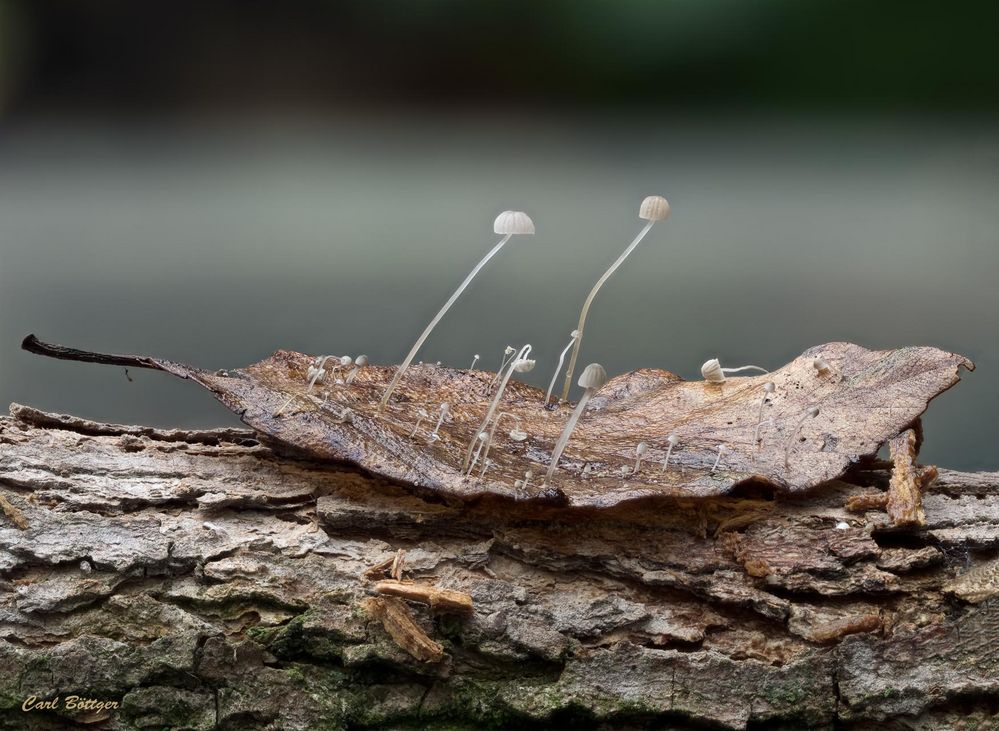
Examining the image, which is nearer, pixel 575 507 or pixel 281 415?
pixel 575 507

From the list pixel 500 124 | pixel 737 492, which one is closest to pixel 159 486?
pixel 737 492

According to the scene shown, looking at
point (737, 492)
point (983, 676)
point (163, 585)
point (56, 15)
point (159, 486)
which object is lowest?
point (163, 585)

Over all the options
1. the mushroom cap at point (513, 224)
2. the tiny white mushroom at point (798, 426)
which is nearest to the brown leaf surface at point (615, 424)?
the tiny white mushroom at point (798, 426)

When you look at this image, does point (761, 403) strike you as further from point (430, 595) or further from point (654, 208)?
point (430, 595)

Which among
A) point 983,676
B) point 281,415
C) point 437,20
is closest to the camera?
point 983,676

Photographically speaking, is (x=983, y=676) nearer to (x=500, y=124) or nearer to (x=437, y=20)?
(x=500, y=124)

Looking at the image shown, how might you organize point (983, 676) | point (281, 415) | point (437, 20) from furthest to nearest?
1. point (437, 20)
2. point (281, 415)
3. point (983, 676)

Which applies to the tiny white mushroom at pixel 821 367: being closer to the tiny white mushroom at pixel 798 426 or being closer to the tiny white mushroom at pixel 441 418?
the tiny white mushroom at pixel 798 426
